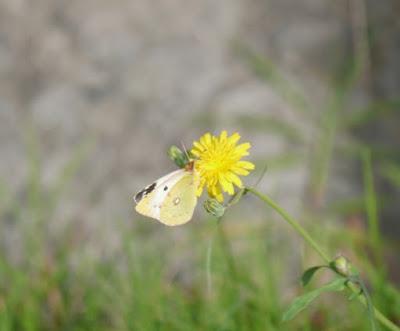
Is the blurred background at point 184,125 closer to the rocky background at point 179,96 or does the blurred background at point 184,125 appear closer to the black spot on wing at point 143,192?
the rocky background at point 179,96

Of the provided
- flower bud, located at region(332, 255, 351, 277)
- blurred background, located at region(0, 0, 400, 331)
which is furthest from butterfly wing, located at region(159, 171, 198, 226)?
blurred background, located at region(0, 0, 400, 331)

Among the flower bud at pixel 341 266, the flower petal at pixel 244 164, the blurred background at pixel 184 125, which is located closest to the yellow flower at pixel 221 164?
the flower petal at pixel 244 164

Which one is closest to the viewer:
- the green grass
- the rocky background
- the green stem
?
the green stem

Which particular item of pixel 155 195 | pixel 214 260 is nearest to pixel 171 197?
pixel 155 195

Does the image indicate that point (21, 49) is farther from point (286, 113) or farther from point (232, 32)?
point (286, 113)

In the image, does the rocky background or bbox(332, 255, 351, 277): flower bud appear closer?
bbox(332, 255, 351, 277): flower bud

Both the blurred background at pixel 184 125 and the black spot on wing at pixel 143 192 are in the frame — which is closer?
the black spot on wing at pixel 143 192

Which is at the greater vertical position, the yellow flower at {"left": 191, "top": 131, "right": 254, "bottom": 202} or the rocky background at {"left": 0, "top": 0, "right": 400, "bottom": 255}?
the rocky background at {"left": 0, "top": 0, "right": 400, "bottom": 255}

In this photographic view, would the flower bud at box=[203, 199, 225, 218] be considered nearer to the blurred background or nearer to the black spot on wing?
the black spot on wing
